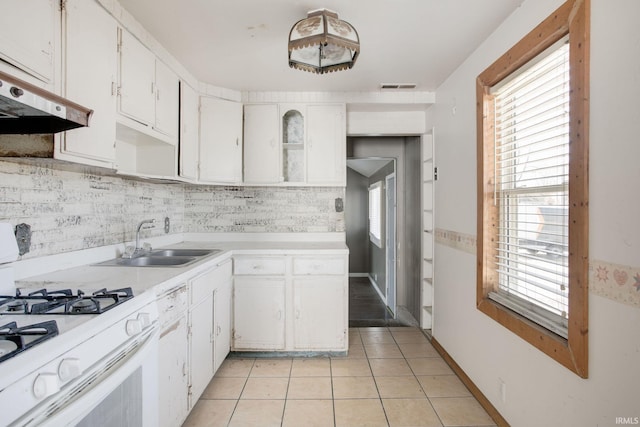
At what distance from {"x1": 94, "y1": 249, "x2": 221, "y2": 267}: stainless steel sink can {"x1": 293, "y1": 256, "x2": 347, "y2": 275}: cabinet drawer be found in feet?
2.23

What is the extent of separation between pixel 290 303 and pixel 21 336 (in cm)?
197

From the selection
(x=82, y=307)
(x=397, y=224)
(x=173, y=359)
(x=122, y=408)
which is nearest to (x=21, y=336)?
(x=82, y=307)

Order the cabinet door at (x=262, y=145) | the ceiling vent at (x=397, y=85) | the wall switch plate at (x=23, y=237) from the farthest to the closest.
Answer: the cabinet door at (x=262, y=145), the ceiling vent at (x=397, y=85), the wall switch plate at (x=23, y=237)

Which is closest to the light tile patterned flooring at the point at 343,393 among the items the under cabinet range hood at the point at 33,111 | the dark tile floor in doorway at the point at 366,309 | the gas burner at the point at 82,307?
the dark tile floor in doorway at the point at 366,309

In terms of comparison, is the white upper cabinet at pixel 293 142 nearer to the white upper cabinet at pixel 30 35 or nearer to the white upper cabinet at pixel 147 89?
the white upper cabinet at pixel 147 89

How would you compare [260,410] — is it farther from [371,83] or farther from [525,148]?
[371,83]

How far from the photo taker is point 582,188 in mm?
1269

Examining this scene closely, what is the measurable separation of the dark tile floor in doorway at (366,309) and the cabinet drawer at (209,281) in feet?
5.39

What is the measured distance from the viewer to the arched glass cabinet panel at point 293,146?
A: 312 centimetres

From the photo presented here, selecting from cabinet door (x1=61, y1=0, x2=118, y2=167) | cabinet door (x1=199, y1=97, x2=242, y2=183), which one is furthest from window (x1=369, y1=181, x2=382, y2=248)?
cabinet door (x1=61, y1=0, x2=118, y2=167)

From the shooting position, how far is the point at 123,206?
87.8 inches

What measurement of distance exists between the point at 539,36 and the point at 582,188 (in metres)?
0.82

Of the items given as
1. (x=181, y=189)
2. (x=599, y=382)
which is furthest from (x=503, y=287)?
(x=181, y=189)

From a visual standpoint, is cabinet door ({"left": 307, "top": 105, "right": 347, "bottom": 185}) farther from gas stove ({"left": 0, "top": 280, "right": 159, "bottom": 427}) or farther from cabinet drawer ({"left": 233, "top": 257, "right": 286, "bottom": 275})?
gas stove ({"left": 0, "top": 280, "right": 159, "bottom": 427})
